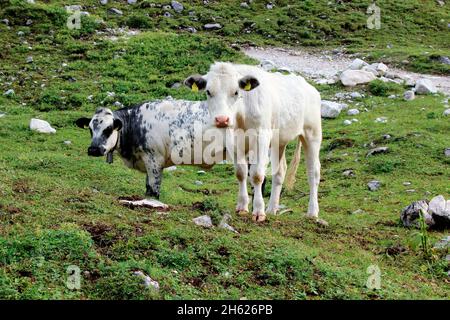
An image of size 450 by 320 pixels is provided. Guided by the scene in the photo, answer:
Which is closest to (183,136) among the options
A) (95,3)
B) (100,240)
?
(100,240)

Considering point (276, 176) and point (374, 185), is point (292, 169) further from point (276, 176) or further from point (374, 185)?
point (374, 185)

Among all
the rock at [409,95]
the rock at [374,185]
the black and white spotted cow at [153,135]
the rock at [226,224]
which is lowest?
the rock at [409,95]

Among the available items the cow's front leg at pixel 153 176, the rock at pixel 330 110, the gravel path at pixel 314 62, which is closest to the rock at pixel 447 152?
the rock at pixel 330 110

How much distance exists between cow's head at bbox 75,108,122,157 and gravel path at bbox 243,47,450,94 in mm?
13299

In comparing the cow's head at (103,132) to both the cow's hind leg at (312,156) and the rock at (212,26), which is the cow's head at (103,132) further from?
the rock at (212,26)

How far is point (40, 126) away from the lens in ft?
59.5

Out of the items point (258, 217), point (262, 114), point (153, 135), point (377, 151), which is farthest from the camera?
point (377, 151)

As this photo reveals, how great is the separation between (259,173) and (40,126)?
8.80 metres

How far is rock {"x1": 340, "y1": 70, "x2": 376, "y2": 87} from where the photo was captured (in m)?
23.0

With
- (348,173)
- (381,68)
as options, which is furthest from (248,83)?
(381,68)

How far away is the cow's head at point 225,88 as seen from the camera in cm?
1059
